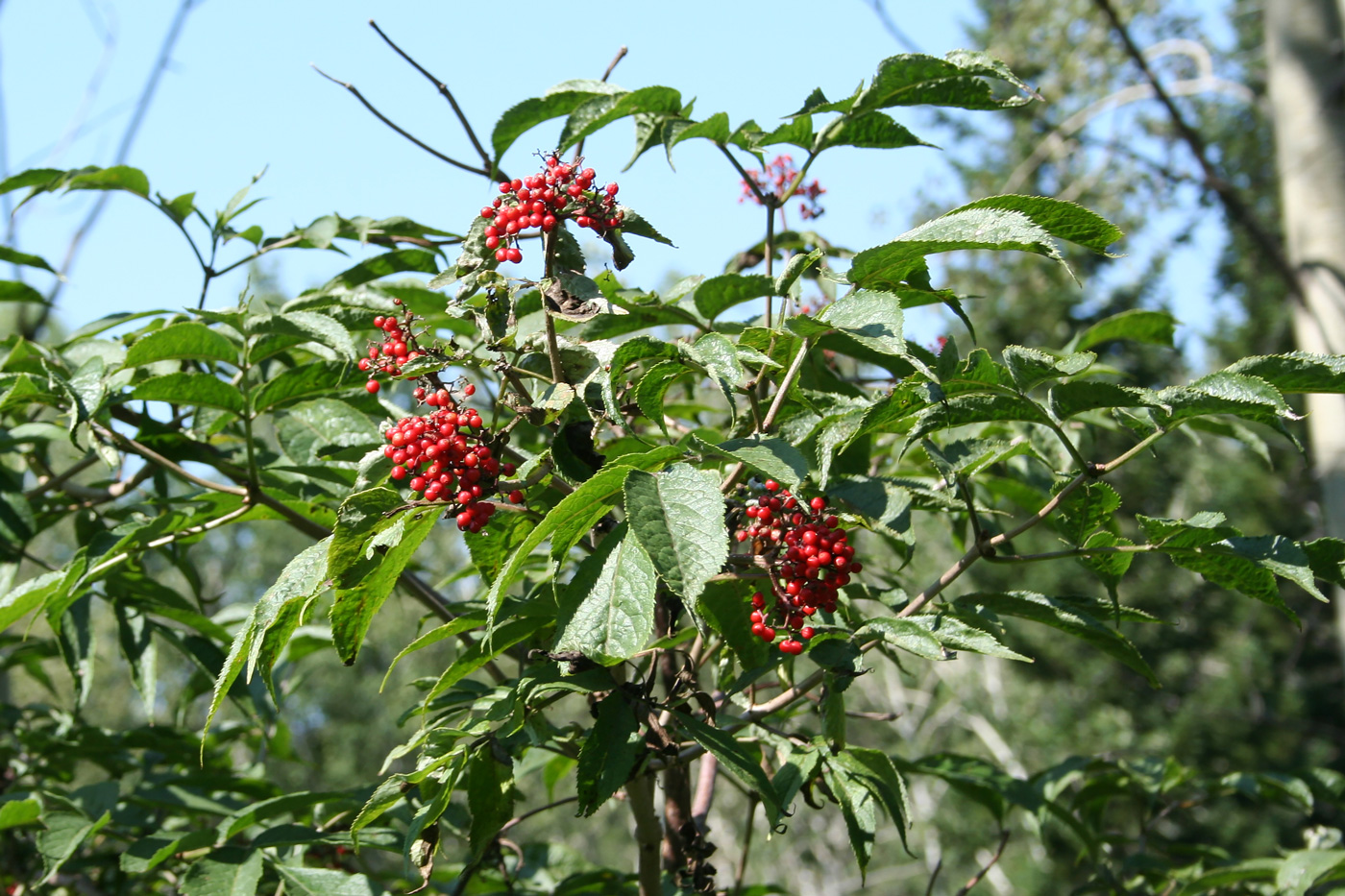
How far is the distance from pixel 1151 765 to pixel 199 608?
72.1 inches

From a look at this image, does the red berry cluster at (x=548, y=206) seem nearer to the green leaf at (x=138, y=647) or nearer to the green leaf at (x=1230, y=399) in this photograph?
the green leaf at (x=1230, y=399)

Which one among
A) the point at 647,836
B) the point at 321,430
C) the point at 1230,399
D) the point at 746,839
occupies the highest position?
the point at 321,430

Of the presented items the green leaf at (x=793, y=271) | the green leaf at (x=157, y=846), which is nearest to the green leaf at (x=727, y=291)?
the green leaf at (x=793, y=271)

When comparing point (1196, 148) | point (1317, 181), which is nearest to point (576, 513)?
point (1317, 181)

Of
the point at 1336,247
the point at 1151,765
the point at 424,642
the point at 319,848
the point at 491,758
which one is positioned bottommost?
the point at 1151,765

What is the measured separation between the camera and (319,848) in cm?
183

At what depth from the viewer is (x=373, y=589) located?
42.8 inches

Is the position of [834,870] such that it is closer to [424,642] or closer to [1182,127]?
[1182,127]

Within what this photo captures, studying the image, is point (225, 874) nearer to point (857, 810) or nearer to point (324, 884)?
point (324, 884)

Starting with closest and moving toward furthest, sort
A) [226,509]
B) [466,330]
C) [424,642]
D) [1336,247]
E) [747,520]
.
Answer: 1. [424,642]
2. [747,520]
3. [226,509]
4. [466,330]
5. [1336,247]

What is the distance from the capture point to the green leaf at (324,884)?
139 centimetres

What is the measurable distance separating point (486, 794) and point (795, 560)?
0.48 m

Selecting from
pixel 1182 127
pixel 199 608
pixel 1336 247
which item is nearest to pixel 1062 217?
pixel 199 608

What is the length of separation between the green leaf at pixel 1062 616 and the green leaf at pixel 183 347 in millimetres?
1073
